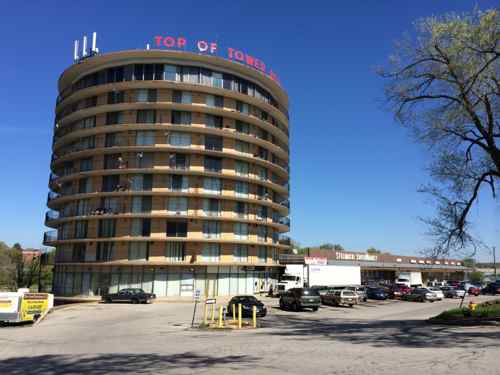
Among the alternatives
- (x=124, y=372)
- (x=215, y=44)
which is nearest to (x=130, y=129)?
(x=215, y=44)

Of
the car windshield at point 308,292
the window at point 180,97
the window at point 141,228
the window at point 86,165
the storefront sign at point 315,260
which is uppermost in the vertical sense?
the window at point 180,97

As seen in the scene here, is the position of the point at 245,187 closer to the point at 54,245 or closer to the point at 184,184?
the point at 184,184

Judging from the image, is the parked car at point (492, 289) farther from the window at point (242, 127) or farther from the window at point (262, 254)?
the window at point (242, 127)

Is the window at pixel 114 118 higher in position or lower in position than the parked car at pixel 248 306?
higher

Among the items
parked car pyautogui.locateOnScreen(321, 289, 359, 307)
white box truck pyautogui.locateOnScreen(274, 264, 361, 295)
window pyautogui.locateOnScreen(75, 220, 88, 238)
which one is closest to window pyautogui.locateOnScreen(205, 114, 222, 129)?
window pyautogui.locateOnScreen(75, 220, 88, 238)

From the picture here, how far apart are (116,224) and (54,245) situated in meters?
12.9

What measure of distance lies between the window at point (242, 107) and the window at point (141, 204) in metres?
16.1

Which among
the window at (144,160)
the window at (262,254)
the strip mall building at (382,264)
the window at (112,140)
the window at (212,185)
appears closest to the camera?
the window at (144,160)

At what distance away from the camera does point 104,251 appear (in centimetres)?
5262

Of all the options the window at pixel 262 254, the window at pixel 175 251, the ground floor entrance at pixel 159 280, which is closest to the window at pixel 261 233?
the window at pixel 262 254

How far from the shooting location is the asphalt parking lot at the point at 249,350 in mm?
12492

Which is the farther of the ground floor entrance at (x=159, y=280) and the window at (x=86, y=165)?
the window at (x=86, y=165)

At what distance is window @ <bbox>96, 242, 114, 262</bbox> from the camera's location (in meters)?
52.2

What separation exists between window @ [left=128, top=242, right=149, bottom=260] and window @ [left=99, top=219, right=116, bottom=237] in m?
2.66
